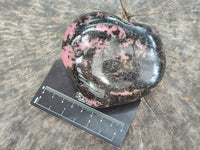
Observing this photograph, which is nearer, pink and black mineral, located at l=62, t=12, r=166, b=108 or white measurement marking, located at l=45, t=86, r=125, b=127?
pink and black mineral, located at l=62, t=12, r=166, b=108

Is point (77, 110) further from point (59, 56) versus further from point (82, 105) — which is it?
point (59, 56)

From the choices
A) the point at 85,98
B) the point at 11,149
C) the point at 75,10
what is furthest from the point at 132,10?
the point at 11,149

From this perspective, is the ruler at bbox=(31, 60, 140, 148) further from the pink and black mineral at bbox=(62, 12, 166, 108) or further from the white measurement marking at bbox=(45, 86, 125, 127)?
the pink and black mineral at bbox=(62, 12, 166, 108)

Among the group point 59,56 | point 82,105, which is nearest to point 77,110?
point 82,105

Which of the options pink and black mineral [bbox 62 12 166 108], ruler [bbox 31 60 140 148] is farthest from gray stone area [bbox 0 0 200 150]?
pink and black mineral [bbox 62 12 166 108]

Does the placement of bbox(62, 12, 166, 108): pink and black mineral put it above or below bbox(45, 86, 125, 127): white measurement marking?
above

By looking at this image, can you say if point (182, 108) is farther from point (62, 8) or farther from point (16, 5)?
point (16, 5)

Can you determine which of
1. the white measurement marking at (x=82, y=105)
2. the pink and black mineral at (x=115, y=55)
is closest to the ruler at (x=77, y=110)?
the white measurement marking at (x=82, y=105)

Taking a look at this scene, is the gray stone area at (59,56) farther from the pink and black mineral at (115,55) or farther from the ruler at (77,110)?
the pink and black mineral at (115,55)
